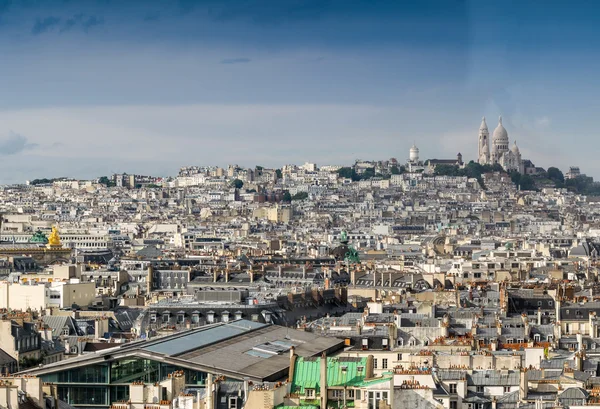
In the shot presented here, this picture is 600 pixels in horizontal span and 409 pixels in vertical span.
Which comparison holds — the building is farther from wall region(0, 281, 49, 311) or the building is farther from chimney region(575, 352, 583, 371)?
wall region(0, 281, 49, 311)

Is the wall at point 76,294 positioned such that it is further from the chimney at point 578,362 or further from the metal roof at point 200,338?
the chimney at point 578,362

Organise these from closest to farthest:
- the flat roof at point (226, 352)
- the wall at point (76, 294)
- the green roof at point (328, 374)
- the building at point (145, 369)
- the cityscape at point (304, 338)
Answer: the cityscape at point (304, 338) → the green roof at point (328, 374) → the building at point (145, 369) → the flat roof at point (226, 352) → the wall at point (76, 294)

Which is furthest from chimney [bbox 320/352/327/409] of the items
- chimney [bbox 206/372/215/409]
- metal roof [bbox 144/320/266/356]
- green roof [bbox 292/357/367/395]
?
metal roof [bbox 144/320/266/356]

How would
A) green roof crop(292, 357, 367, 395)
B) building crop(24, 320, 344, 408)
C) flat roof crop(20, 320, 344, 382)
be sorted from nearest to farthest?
green roof crop(292, 357, 367, 395) < building crop(24, 320, 344, 408) < flat roof crop(20, 320, 344, 382)

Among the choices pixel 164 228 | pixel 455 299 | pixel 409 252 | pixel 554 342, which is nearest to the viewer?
pixel 554 342

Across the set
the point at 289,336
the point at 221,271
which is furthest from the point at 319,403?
the point at 221,271

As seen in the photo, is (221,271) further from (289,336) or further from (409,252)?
(409,252)

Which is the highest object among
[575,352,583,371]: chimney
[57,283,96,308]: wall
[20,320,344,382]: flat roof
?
[20,320,344,382]: flat roof

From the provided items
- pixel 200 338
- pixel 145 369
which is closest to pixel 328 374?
pixel 145 369

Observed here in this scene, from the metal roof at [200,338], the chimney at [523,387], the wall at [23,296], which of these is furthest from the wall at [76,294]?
the chimney at [523,387]
